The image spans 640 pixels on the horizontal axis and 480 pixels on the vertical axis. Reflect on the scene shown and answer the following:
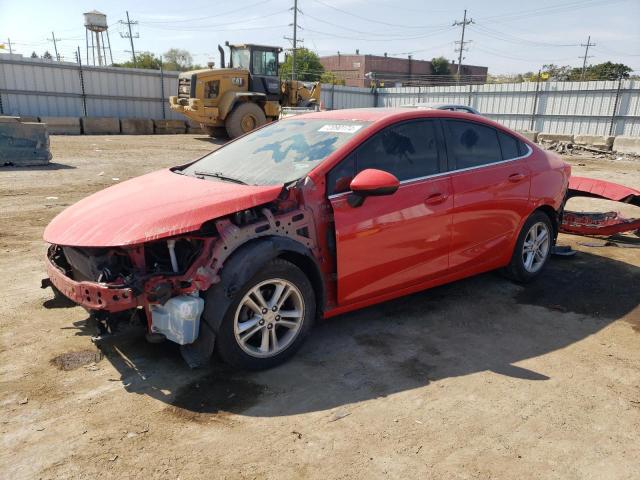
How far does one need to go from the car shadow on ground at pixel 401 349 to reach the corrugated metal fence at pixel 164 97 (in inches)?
749

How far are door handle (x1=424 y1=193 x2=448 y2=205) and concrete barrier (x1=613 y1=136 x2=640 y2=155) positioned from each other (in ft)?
58.5

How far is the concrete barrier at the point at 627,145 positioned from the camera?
60.5 feet

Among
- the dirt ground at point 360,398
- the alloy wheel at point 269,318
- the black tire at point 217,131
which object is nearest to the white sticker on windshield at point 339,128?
the alloy wheel at point 269,318

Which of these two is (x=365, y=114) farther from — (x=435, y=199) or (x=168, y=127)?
(x=168, y=127)

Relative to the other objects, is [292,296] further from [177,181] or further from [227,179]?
[177,181]

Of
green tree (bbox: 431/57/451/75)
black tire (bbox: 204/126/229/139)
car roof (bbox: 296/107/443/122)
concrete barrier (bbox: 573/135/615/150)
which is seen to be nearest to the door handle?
car roof (bbox: 296/107/443/122)

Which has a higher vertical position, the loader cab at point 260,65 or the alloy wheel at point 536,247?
the loader cab at point 260,65

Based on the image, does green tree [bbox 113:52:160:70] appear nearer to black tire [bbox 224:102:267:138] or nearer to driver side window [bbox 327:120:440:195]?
black tire [bbox 224:102:267:138]

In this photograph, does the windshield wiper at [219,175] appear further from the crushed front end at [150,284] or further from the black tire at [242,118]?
the black tire at [242,118]

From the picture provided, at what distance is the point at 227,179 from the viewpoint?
3863 millimetres

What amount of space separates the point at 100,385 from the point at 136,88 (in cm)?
2471

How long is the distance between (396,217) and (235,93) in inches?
636

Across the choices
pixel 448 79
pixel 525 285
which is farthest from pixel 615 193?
pixel 448 79

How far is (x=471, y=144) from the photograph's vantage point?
4512mm
